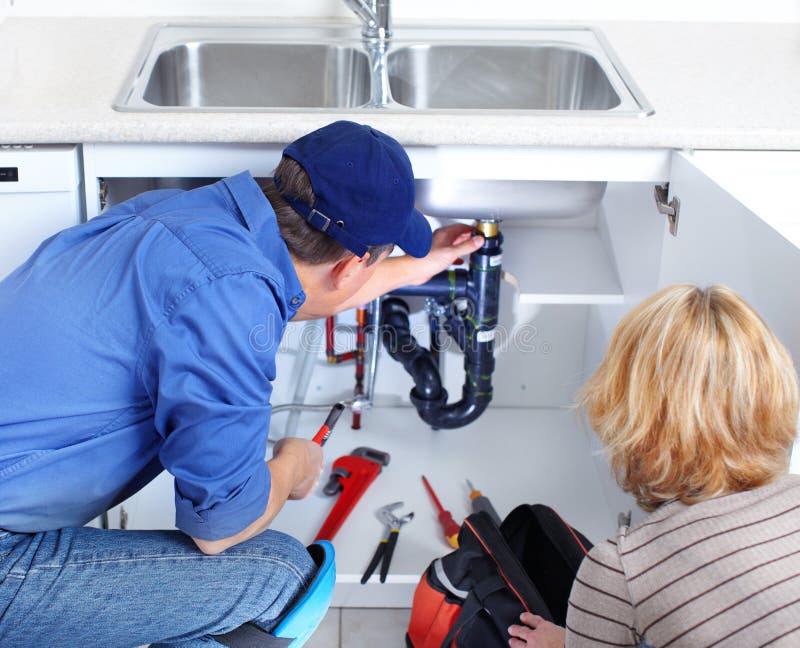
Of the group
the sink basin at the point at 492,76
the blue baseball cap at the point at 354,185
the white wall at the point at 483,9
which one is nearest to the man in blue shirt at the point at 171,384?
the blue baseball cap at the point at 354,185

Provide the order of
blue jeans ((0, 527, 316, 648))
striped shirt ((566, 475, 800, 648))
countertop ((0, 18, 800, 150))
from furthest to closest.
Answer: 1. countertop ((0, 18, 800, 150))
2. blue jeans ((0, 527, 316, 648))
3. striped shirt ((566, 475, 800, 648))

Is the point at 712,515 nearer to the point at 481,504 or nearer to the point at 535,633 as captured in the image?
the point at 535,633

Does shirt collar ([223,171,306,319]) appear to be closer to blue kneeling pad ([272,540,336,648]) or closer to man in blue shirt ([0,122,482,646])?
man in blue shirt ([0,122,482,646])

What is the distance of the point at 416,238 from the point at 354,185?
243mm

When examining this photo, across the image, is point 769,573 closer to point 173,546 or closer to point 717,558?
point 717,558

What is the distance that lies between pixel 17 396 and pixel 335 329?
119 centimetres

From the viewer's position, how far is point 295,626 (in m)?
Answer: 1.28

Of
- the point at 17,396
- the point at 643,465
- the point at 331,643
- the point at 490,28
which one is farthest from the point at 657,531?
the point at 490,28

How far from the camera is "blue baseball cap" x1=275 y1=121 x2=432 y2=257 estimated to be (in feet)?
3.77

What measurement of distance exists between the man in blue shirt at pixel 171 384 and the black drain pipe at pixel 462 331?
1.87 feet

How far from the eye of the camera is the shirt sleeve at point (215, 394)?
3.42ft

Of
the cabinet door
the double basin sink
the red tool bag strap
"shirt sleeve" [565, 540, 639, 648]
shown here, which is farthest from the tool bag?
the double basin sink

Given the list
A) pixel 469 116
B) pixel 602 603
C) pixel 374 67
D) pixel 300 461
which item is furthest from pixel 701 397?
pixel 374 67

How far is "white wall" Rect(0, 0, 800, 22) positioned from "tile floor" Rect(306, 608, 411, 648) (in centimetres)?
125
